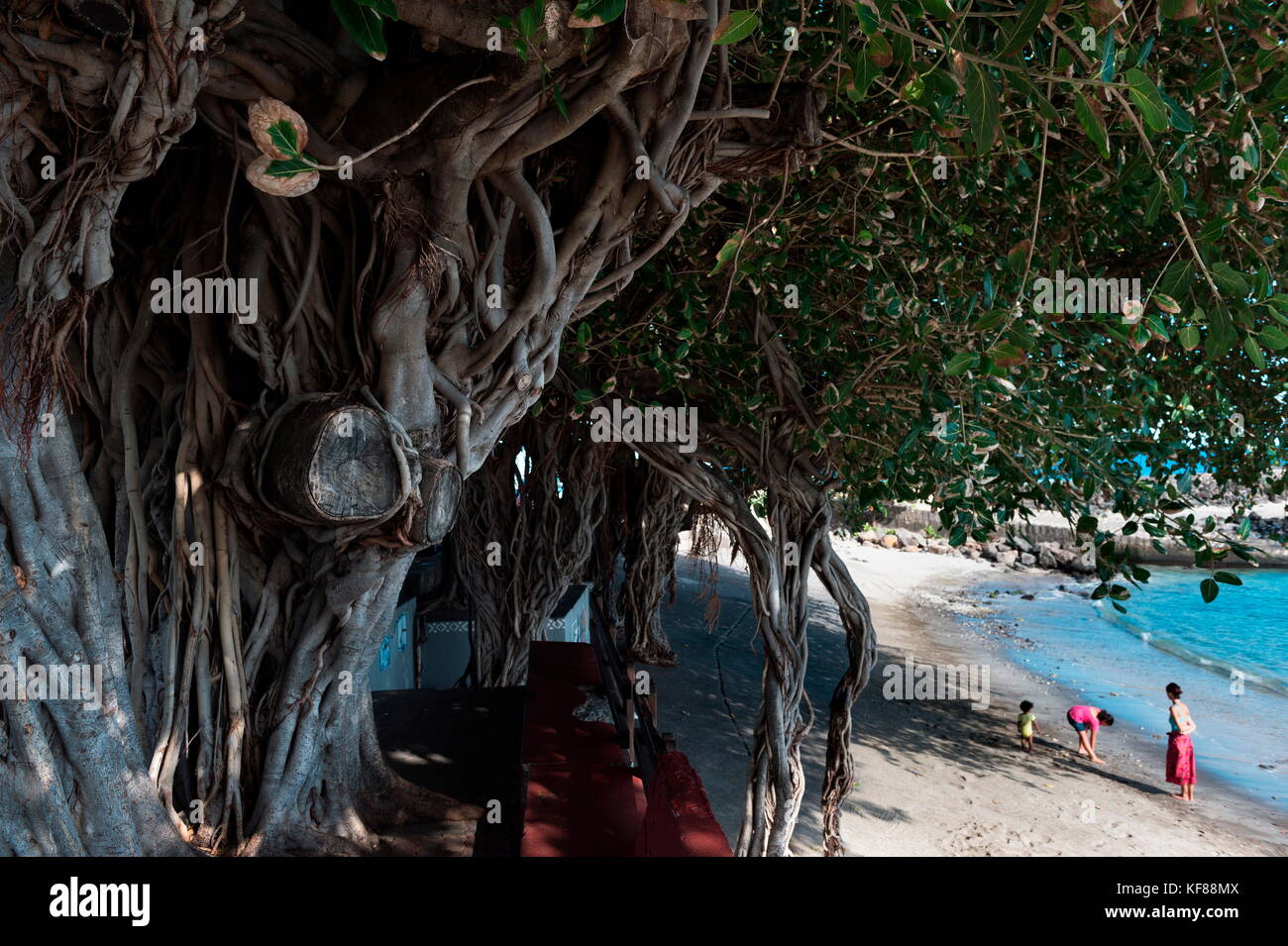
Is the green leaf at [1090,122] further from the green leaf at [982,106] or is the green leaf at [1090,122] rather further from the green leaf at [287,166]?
the green leaf at [287,166]

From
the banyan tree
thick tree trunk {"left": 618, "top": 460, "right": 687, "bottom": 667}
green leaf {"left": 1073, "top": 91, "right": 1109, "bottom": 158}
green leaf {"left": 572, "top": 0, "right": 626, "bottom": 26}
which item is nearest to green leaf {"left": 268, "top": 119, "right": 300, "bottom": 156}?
the banyan tree

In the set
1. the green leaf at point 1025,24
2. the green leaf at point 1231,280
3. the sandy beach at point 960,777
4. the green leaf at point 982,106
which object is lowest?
the sandy beach at point 960,777

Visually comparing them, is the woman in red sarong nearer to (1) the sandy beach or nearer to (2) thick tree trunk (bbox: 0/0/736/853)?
(1) the sandy beach

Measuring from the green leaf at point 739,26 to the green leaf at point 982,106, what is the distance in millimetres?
453

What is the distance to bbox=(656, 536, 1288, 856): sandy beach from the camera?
22.0ft

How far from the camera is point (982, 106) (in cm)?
136

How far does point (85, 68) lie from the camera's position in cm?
160

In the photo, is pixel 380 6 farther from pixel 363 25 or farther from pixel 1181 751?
pixel 1181 751

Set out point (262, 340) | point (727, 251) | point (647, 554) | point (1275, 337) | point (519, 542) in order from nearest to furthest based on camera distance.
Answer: point (1275, 337)
point (262, 340)
point (727, 251)
point (519, 542)
point (647, 554)

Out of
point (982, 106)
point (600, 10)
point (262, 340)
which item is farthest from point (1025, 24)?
point (262, 340)

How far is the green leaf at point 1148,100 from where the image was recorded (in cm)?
138

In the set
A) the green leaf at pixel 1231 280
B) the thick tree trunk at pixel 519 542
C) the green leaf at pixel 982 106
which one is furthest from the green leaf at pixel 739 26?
the thick tree trunk at pixel 519 542

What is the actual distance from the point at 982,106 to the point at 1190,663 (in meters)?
Result: 18.7

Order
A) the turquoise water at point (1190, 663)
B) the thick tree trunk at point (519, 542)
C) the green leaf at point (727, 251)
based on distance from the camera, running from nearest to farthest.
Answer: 1. the green leaf at point (727, 251)
2. the thick tree trunk at point (519, 542)
3. the turquoise water at point (1190, 663)
